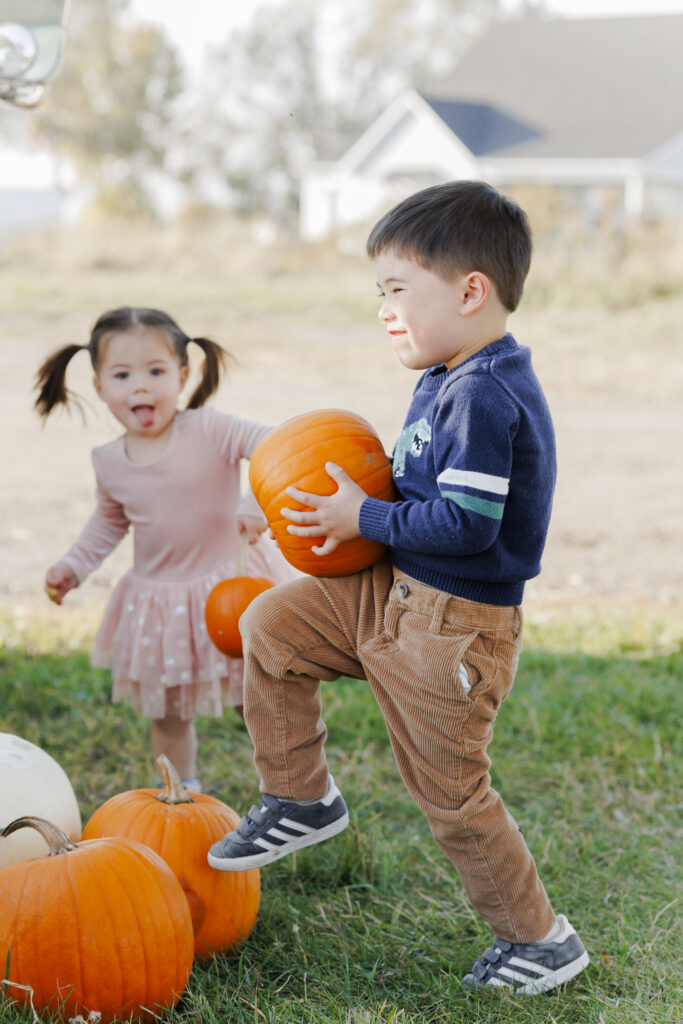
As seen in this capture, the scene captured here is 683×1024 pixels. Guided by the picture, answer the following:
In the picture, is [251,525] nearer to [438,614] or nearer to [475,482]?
[438,614]

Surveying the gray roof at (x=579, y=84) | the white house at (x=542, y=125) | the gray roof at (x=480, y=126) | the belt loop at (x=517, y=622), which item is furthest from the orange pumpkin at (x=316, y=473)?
the gray roof at (x=480, y=126)

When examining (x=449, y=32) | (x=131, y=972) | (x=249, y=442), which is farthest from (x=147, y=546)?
(x=449, y=32)

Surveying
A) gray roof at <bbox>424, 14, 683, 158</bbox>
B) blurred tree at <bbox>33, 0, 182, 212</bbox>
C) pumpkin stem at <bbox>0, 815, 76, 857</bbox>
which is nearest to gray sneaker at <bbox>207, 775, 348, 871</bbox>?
pumpkin stem at <bbox>0, 815, 76, 857</bbox>

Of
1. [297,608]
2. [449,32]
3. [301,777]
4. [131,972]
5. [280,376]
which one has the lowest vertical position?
A: [131,972]

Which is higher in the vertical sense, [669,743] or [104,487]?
[104,487]

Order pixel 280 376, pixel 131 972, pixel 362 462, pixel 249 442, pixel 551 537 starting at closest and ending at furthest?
pixel 131 972, pixel 362 462, pixel 249 442, pixel 551 537, pixel 280 376

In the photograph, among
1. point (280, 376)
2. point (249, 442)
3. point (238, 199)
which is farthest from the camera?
point (238, 199)

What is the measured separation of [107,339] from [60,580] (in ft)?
Answer: 2.48

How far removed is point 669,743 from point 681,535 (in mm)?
4498

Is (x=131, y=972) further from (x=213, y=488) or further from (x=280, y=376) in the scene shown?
(x=280, y=376)

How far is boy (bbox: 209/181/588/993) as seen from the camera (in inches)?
93.4

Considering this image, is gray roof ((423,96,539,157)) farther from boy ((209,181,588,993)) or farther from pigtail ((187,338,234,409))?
boy ((209,181,588,993))

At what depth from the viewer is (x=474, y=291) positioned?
7.97 feet

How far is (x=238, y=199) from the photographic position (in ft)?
168
